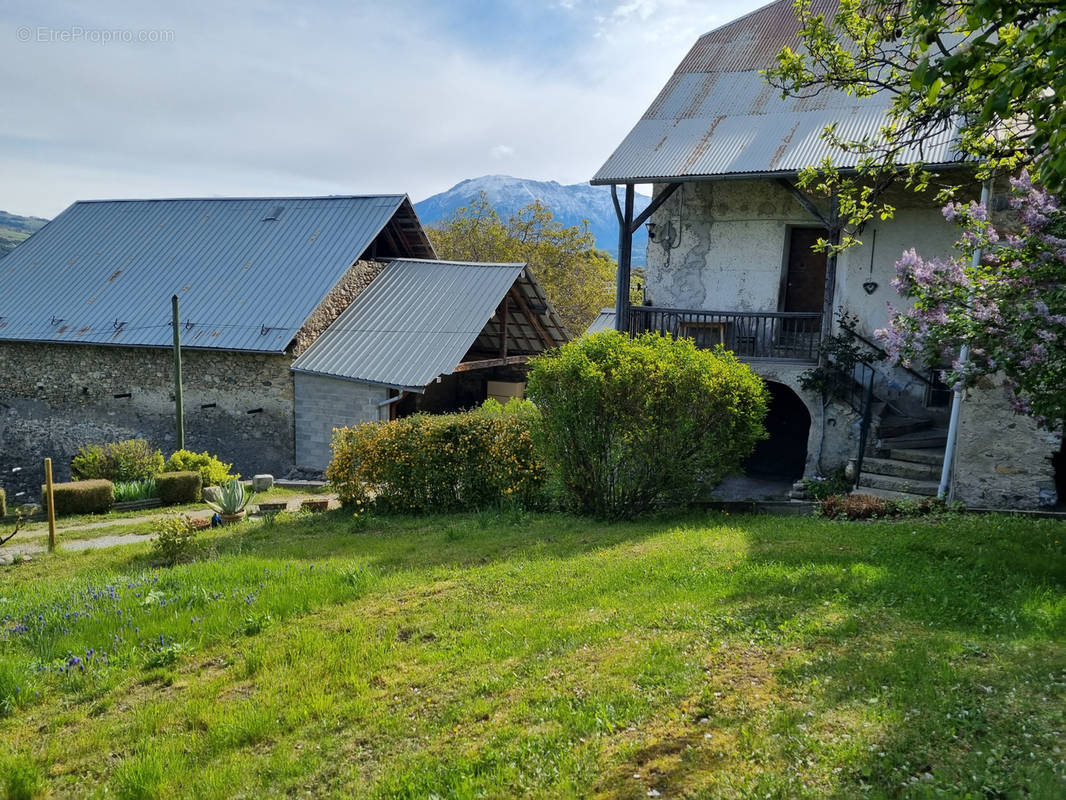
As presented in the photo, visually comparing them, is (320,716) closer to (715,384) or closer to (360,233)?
(715,384)

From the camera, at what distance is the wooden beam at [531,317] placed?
70.1ft

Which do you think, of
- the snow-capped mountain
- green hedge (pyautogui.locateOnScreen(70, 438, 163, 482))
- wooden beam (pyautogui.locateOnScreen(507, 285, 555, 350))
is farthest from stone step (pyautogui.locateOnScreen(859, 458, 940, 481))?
the snow-capped mountain

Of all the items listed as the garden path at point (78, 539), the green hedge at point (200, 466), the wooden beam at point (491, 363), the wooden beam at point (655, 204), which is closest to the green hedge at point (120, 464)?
the green hedge at point (200, 466)

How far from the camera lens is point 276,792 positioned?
11.5 ft

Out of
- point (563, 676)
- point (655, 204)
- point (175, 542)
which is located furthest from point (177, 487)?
point (563, 676)

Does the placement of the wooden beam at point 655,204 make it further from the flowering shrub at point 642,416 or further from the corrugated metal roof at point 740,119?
the flowering shrub at point 642,416

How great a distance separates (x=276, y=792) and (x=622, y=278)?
12.3 metres

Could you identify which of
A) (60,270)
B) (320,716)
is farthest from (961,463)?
(60,270)

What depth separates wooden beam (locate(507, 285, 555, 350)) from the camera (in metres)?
21.4

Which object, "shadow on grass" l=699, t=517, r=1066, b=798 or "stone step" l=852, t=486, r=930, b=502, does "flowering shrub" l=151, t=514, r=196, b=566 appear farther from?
"stone step" l=852, t=486, r=930, b=502

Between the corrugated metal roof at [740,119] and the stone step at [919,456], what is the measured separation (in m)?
4.46

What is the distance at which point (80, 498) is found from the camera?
14.1 meters

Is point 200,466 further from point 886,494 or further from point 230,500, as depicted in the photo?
point 886,494

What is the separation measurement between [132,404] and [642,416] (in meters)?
16.9
